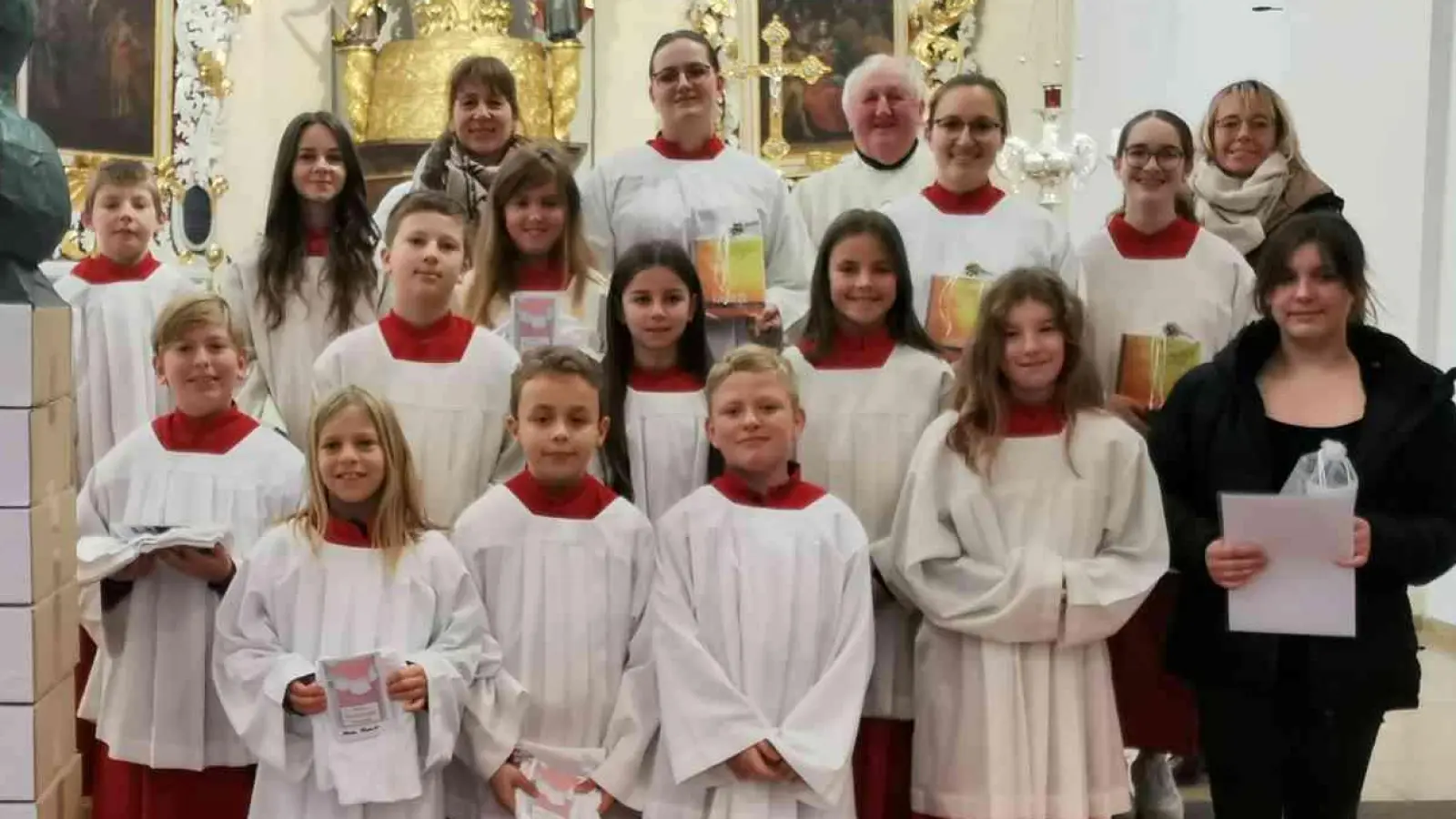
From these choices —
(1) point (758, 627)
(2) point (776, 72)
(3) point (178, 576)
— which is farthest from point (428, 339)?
(2) point (776, 72)

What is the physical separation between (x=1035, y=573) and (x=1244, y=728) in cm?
58

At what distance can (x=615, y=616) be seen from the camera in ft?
11.8

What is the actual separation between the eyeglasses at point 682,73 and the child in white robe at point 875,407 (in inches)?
33.2

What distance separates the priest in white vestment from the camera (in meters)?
5.12

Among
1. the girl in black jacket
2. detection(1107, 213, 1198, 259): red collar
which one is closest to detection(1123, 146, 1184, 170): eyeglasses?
detection(1107, 213, 1198, 259): red collar

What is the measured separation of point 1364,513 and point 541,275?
7.18ft

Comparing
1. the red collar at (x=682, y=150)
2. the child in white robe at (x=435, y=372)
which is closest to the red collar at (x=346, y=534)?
the child in white robe at (x=435, y=372)

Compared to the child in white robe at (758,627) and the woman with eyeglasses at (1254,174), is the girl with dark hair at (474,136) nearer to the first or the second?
the child in white robe at (758,627)

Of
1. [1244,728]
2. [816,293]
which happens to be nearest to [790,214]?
[816,293]

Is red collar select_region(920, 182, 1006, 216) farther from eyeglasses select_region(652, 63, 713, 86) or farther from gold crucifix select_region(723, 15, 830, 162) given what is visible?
gold crucifix select_region(723, 15, 830, 162)

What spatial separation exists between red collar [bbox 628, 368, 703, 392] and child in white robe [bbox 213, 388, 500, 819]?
2.40ft

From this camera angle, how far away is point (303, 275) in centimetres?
451

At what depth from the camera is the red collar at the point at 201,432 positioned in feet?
12.7

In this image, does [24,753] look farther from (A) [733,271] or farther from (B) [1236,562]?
(B) [1236,562]
